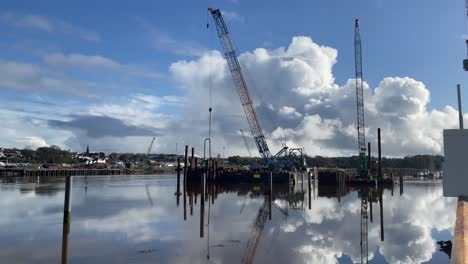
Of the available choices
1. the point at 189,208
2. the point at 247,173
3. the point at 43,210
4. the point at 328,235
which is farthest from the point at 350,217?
the point at 247,173

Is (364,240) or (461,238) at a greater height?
(461,238)

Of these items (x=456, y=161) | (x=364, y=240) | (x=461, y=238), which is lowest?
(x=364, y=240)

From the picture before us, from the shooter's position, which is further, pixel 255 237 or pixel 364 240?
pixel 255 237

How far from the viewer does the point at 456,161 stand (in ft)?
19.7

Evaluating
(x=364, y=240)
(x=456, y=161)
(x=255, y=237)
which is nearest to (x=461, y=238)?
(x=456, y=161)

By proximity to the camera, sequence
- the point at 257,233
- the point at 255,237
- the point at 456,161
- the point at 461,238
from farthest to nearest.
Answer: the point at 257,233
the point at 255,237
the point at 461,238
the point at 456,161

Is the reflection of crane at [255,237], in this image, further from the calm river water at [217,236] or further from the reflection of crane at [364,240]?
the reflection of crane at [364,240]

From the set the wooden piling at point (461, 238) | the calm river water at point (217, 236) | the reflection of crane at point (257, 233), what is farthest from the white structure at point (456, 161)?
the reflection of crane at point (257, 233)

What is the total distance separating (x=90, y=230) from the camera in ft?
64.8

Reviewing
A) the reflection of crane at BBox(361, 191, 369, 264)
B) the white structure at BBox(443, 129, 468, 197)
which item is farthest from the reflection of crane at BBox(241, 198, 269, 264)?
the white structure at BBox(443, 129, 468, 197)

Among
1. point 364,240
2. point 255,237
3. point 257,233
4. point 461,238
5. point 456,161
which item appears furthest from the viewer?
point 257,233

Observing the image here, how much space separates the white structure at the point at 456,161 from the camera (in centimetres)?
595

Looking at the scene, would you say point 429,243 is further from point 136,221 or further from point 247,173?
point 247,173

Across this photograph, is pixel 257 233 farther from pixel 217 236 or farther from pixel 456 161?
pixel 456 161
